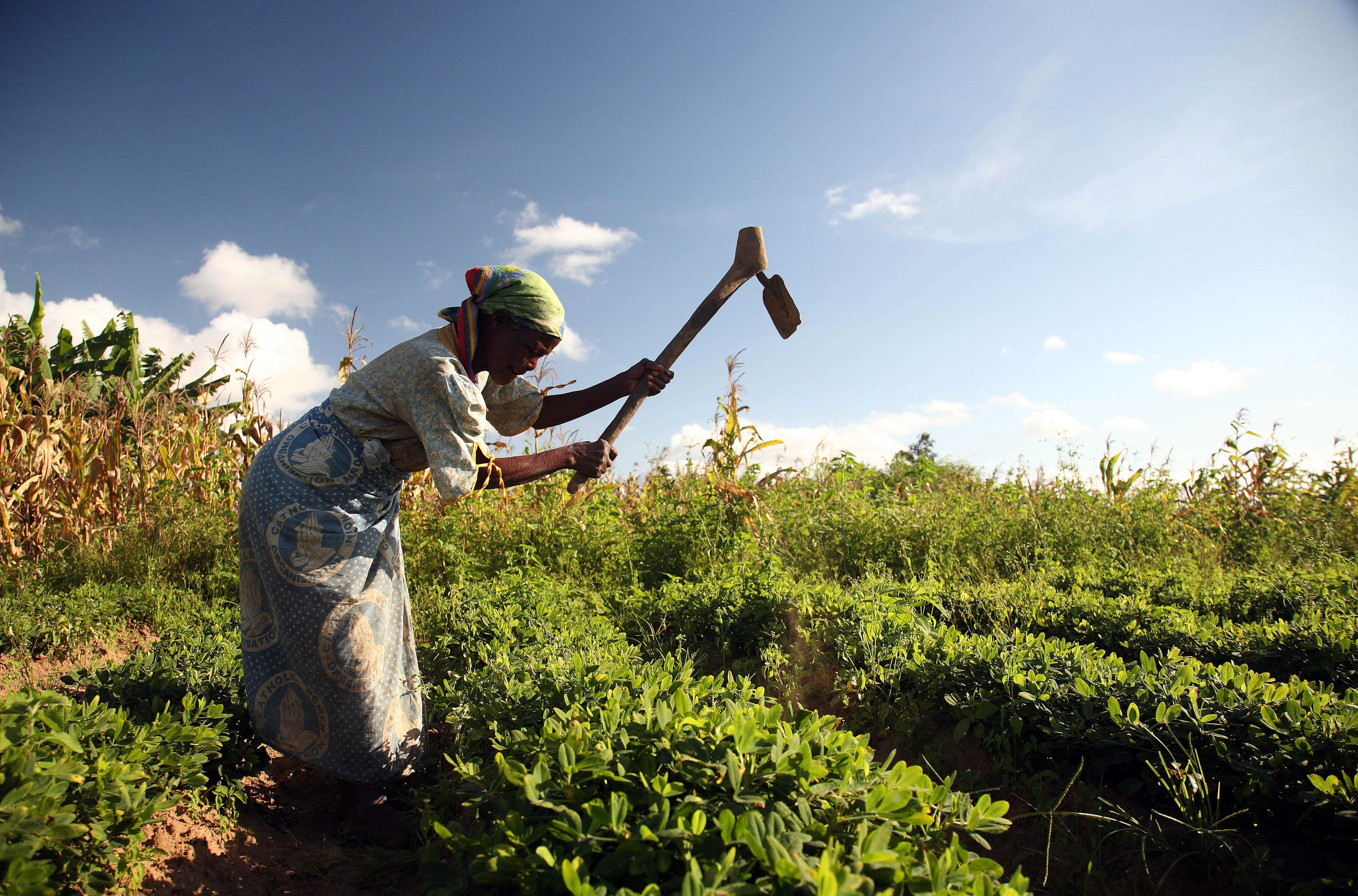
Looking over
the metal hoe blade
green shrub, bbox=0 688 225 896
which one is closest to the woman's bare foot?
green shrub, bbox=0 688 225 896

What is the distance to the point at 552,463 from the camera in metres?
2.71

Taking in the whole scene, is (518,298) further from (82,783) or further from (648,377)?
(82,783)

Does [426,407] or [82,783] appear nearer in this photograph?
[82,783]

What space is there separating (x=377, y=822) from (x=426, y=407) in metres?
1.45

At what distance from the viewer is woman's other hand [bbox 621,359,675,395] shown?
134 inches

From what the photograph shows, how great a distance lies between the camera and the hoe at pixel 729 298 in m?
3.36

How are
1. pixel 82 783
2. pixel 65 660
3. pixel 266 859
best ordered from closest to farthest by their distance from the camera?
pixel 82 783
pixel 266 859
pixel 65 660

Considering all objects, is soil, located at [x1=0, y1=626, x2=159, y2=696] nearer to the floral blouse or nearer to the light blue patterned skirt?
the light blue patterned skirt

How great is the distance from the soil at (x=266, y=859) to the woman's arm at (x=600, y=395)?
1.88 meters

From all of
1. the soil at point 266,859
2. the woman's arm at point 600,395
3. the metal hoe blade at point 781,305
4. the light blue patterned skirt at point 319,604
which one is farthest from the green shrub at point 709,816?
the metal hoe blade at point 781,305

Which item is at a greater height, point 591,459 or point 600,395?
point 600,395

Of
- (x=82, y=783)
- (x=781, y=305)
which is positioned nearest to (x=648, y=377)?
(x=781, y=305)

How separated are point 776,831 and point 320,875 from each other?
166 centimetres

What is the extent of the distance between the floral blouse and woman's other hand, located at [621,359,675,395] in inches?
42.3
